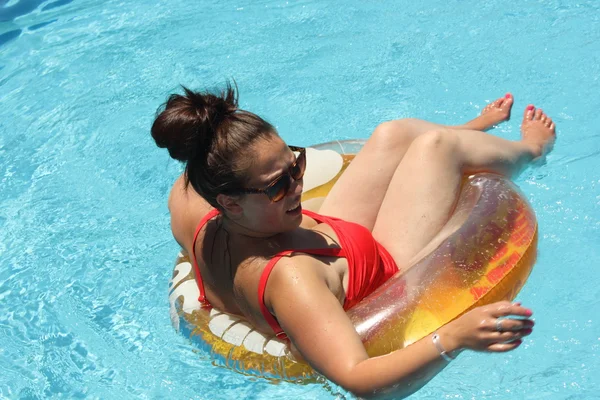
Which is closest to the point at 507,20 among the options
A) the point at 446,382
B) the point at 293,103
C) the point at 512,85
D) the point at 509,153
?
the point at 512,85

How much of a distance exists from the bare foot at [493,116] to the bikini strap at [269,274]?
1.75 meters

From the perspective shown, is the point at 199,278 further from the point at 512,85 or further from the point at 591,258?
the point at 512,85

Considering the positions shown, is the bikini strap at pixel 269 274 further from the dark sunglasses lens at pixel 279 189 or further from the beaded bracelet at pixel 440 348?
the beaded bracelet at pixel 440 348

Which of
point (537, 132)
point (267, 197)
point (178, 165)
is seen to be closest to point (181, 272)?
point (267, 197)

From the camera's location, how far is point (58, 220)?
5.25 meters

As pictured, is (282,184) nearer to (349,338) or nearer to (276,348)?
(349,338)

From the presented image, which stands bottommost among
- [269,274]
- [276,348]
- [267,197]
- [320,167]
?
[276,348]

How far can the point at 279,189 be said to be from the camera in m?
2.85

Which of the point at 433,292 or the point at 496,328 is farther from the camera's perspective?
the point at 433,292

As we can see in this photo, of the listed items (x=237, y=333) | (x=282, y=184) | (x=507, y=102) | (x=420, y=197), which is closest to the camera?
(x=282, y=184)

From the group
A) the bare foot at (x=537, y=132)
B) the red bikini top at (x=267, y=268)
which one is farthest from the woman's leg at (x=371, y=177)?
the bare foot at (x=537, y=132)

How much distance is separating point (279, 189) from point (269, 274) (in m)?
0.31

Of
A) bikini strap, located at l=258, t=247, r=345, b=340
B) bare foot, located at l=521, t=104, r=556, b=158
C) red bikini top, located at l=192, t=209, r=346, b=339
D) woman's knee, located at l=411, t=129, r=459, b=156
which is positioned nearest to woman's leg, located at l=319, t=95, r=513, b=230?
woman's knee, located at l=411, t=129, r=459, b=156

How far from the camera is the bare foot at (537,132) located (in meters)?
4.21
